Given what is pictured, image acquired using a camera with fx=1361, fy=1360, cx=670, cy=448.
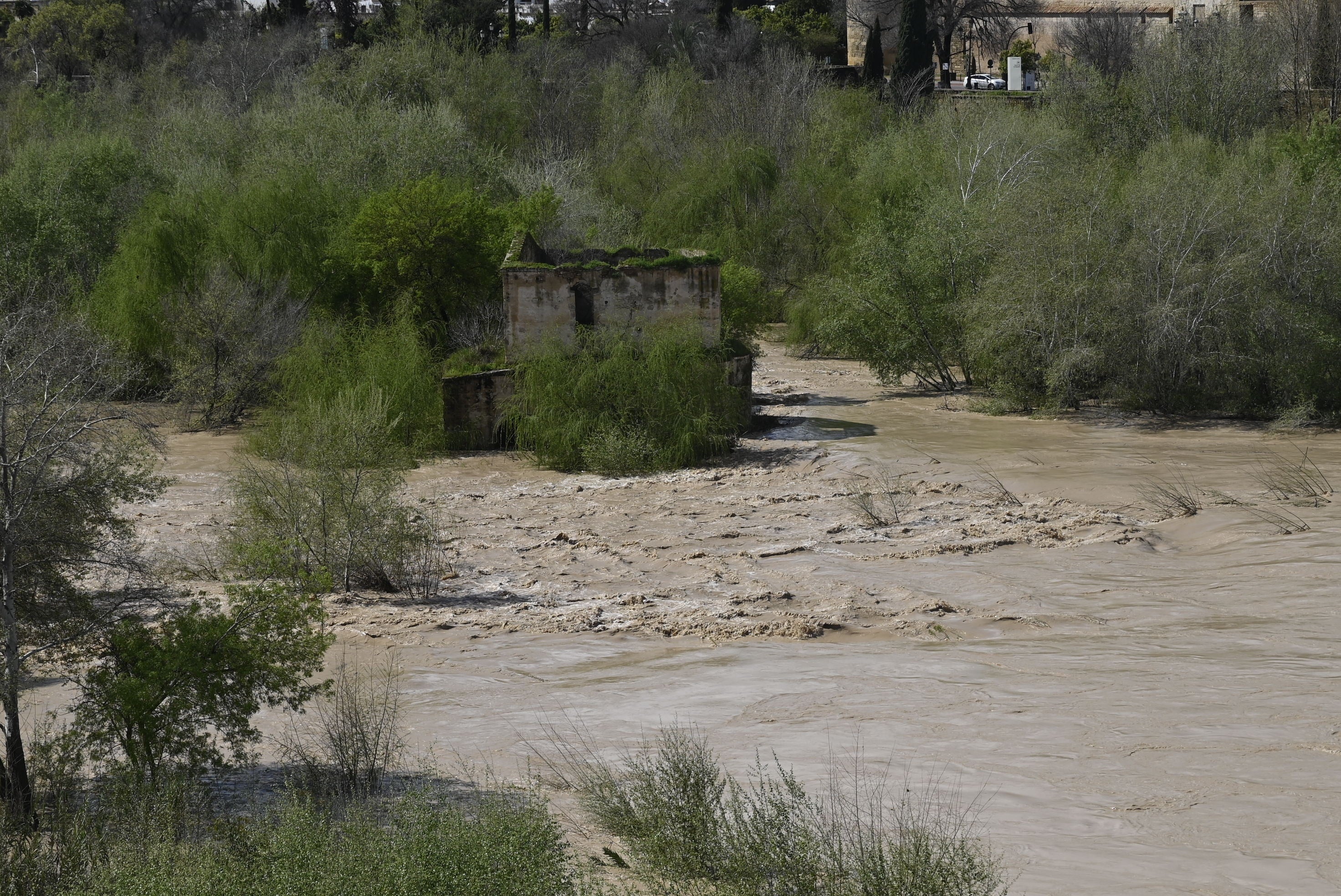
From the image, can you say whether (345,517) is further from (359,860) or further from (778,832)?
(778,832)

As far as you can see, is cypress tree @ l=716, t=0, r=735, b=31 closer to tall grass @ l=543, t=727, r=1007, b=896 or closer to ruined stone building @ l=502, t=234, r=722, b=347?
ruined stone building @ l=502, t=234, r=722, b=347

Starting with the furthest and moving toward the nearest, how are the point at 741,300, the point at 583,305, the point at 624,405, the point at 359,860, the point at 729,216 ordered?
the point at 729,216 → the point at 741,300 → the point at 583,305 → the point at 624,405 → the point at 359,860

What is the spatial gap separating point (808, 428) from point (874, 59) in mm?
30430

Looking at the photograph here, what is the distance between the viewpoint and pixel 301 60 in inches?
1905

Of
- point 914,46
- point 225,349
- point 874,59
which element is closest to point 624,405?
point 225,349

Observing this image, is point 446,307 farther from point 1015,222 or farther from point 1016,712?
point 1016,712

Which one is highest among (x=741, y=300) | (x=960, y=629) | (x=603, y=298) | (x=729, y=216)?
(x=729, y=216)

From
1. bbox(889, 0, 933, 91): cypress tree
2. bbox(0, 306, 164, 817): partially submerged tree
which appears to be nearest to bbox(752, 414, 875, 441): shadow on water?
bbox(0, 306, 164, 817): partially submerged tree

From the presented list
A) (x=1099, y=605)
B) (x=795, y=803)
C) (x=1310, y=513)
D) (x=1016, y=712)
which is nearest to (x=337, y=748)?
(x=795, y=803)

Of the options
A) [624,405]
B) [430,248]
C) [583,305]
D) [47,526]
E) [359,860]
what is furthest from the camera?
[430,248]

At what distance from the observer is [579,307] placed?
2220 cm

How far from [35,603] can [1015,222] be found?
19.3m

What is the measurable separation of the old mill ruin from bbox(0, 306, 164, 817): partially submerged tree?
505 inches

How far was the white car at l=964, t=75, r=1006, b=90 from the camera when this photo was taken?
50125 mm
